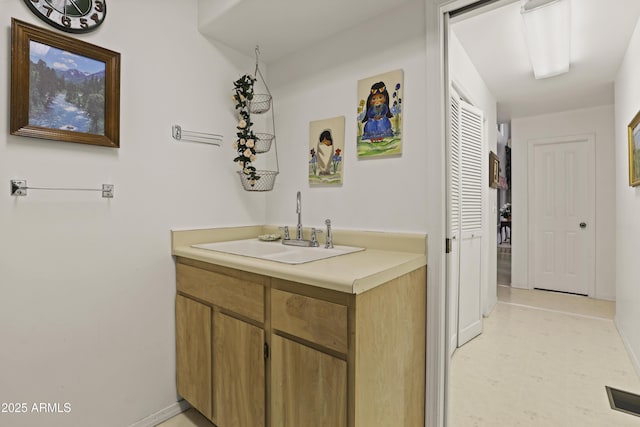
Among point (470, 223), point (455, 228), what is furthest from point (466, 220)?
point (455, 228)

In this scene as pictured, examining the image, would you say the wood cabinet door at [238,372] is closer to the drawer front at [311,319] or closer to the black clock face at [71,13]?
the drawer front at [311,319]

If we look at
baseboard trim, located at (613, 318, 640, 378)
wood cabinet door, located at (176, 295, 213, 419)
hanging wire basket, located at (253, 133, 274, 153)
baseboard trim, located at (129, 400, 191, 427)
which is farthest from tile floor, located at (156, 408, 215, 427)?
baseboard trim, located at (613, 318, 640, 378)

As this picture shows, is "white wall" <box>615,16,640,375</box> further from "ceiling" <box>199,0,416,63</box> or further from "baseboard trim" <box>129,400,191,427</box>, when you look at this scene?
"baseboard trim" <box>129,400,191,427</box>

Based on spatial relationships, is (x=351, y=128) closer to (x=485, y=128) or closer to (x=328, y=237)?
(x=328, y=237)

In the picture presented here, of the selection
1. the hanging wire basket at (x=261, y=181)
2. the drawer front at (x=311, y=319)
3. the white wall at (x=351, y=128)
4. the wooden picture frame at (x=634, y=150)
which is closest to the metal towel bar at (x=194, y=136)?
the hanging wire basket at (x=261, y=181)

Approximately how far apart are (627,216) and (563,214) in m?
1.79

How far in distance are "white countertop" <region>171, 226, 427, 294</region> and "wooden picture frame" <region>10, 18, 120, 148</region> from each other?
0.65 metres

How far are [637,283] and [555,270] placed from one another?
7.46 ft

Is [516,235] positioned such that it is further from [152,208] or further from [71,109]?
[71,109]

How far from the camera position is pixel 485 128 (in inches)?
129

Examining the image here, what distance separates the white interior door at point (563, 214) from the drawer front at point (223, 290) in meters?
4.43

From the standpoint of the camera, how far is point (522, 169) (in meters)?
4.50

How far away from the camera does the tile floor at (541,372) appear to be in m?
1.79

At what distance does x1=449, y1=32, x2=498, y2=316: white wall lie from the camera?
8.07 feet
